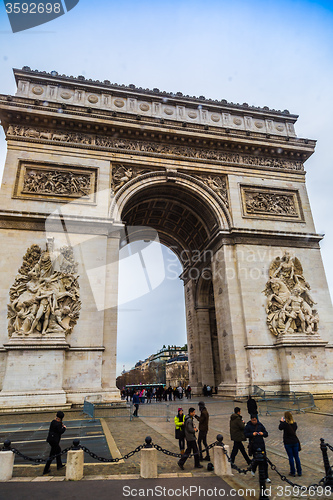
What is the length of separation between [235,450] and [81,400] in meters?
9.82

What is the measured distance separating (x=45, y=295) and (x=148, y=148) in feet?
35.7

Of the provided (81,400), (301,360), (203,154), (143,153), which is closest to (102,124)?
(143,153)

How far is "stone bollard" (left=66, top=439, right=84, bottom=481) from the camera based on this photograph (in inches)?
212

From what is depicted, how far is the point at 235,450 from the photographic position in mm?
6352

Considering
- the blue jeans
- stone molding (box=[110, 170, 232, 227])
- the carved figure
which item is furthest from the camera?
the carved figure

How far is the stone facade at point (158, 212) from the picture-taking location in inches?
609

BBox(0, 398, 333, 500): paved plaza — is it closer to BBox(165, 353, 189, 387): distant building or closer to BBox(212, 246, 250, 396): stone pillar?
BBox(212, 246, 250, 396): stone pillar

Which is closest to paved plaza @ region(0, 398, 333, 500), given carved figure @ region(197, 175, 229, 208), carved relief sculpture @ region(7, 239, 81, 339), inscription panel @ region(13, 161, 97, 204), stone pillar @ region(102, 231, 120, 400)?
stone pillar @ region(102, 231, 120, 400)

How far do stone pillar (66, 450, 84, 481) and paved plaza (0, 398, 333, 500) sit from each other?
0.57ft

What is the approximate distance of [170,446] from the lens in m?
7.80

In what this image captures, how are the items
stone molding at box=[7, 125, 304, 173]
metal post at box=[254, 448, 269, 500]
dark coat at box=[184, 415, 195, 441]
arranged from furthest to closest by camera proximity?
stone molding at box=[7, 125, 304, 173]
dark coat at box=[184, 415, 195, 441]
metal post at box=[254, 448, 269, 500]

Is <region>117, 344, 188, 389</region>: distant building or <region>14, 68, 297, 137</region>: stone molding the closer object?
<region>14, 68, 297, 137</region>: stone molding

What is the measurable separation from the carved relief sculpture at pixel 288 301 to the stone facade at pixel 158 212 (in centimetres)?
8

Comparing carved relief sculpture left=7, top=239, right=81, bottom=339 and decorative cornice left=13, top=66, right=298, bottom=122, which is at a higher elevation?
decorative cornice left=13, top=66, right=298, bottom=122
